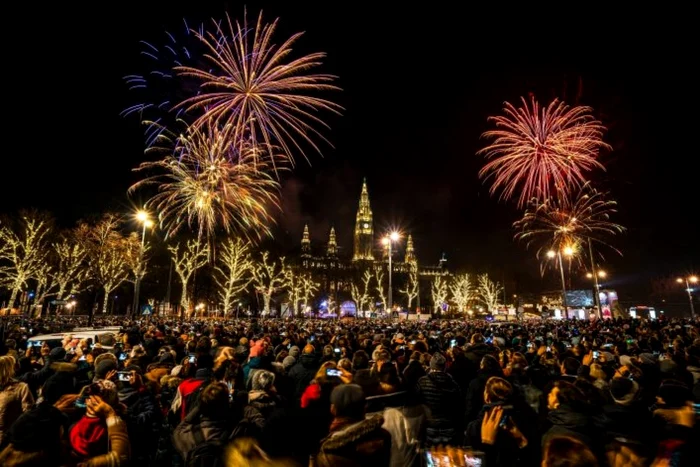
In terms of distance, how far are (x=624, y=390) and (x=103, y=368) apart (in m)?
7.18

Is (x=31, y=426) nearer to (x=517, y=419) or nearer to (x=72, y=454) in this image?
(x=72, y=454)

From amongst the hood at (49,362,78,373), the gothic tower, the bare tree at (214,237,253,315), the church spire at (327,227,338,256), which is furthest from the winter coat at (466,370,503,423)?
the church spire at (327,227,338,256)

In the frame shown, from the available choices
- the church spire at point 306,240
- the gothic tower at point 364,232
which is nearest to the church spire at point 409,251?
the gothic tower at point 364,232

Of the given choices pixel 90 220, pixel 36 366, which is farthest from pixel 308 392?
pixel 90 220

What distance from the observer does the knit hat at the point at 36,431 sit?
2883mm

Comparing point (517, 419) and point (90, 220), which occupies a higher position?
point (90, 220)

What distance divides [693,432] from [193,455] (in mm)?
4271

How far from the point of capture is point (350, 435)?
9.41 feet

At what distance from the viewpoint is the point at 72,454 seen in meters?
3.42

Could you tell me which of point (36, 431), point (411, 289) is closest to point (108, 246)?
point (36, 431)

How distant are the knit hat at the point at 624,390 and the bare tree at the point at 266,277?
59.5 meters

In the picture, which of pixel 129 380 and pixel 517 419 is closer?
pixel 517 419

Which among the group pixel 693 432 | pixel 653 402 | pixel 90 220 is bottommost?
pixel 653 402

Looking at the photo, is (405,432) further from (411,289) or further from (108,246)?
(411,289)
